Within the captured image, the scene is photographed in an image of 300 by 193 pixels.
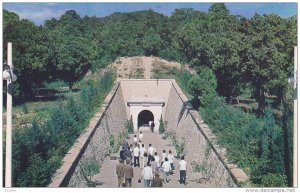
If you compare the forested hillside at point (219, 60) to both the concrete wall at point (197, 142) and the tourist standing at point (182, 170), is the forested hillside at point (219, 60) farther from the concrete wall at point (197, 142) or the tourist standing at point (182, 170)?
the tourist standing at point (182, 170)

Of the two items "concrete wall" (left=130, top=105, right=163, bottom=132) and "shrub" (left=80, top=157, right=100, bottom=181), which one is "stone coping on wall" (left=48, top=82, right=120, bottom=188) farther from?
"concrete wall" (left=130, top=105, right=163, bottom=132)

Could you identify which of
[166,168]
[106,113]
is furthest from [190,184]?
[106,113]

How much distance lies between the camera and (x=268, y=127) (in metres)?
13.2

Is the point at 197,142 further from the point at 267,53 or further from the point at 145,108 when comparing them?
the point at 145,108

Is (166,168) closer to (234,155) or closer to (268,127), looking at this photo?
(234,155)

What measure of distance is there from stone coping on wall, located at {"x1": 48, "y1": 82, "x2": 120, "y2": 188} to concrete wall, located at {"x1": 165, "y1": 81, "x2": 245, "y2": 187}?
12.4 feet

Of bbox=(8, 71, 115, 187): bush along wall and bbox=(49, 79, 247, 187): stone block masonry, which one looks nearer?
bbox=(8, 71, 115, 187): bush along wall

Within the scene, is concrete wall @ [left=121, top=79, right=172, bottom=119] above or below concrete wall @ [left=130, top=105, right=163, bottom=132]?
above

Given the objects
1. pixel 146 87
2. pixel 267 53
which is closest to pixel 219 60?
pixel 267 53

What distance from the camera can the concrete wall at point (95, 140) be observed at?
1340cm

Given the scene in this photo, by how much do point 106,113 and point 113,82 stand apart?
36.6 ft

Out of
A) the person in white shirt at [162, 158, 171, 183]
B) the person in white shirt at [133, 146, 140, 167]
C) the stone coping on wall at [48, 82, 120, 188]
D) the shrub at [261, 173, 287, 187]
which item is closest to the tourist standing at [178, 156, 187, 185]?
the person in white shirt at [162, 158, 171, 183]

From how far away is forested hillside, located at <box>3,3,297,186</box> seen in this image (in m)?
13.2

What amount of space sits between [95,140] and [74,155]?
5102 mm
